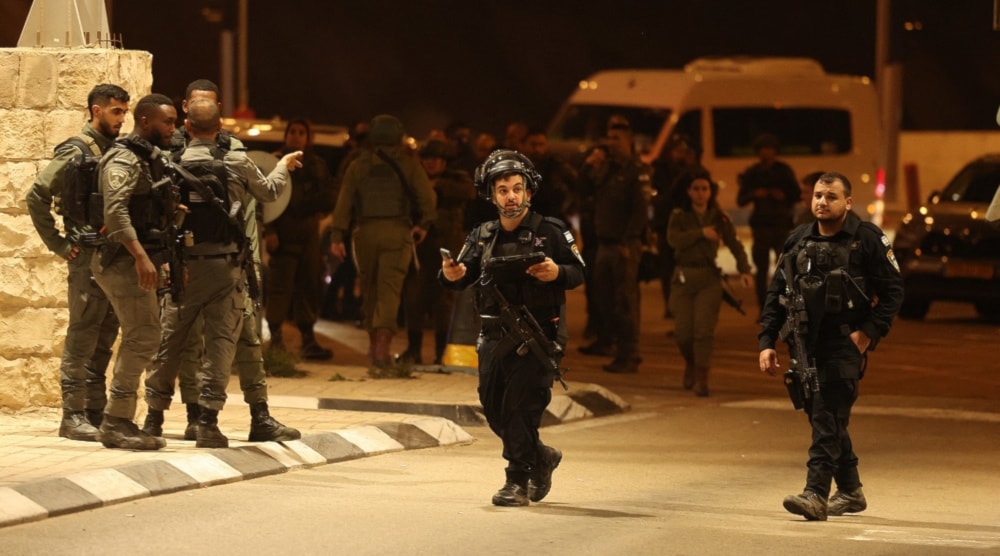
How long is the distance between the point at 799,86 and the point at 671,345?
924 centimetres

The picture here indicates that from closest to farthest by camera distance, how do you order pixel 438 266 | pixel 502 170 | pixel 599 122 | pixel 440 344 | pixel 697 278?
pixel 502 170 → pixel 697 278 → pixel 440 344 → pixel 438 266 → pixel 599 122

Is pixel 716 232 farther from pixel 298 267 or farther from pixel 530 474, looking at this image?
pixel 530 474

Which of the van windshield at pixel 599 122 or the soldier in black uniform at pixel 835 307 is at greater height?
the van windshield at pixel 599 122

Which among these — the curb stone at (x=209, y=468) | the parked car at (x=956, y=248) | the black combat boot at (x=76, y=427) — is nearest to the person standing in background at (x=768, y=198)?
the parked car at (x=956, y=248)

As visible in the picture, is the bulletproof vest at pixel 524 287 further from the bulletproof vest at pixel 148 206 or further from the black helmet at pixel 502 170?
the bulletproof vest at pixel 148 206

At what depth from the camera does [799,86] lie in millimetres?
26703

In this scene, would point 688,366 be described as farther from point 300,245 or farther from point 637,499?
point 637,499

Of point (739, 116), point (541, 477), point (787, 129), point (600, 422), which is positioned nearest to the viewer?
point (541, 477)

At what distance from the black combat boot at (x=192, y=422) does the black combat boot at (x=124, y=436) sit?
15.1 inches

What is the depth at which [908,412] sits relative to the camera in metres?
14.1

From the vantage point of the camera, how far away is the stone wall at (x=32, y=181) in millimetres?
11586

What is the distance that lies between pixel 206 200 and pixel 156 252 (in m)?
0.39

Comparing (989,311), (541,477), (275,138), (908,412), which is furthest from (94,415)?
(989,311)

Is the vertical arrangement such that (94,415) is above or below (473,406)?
above
